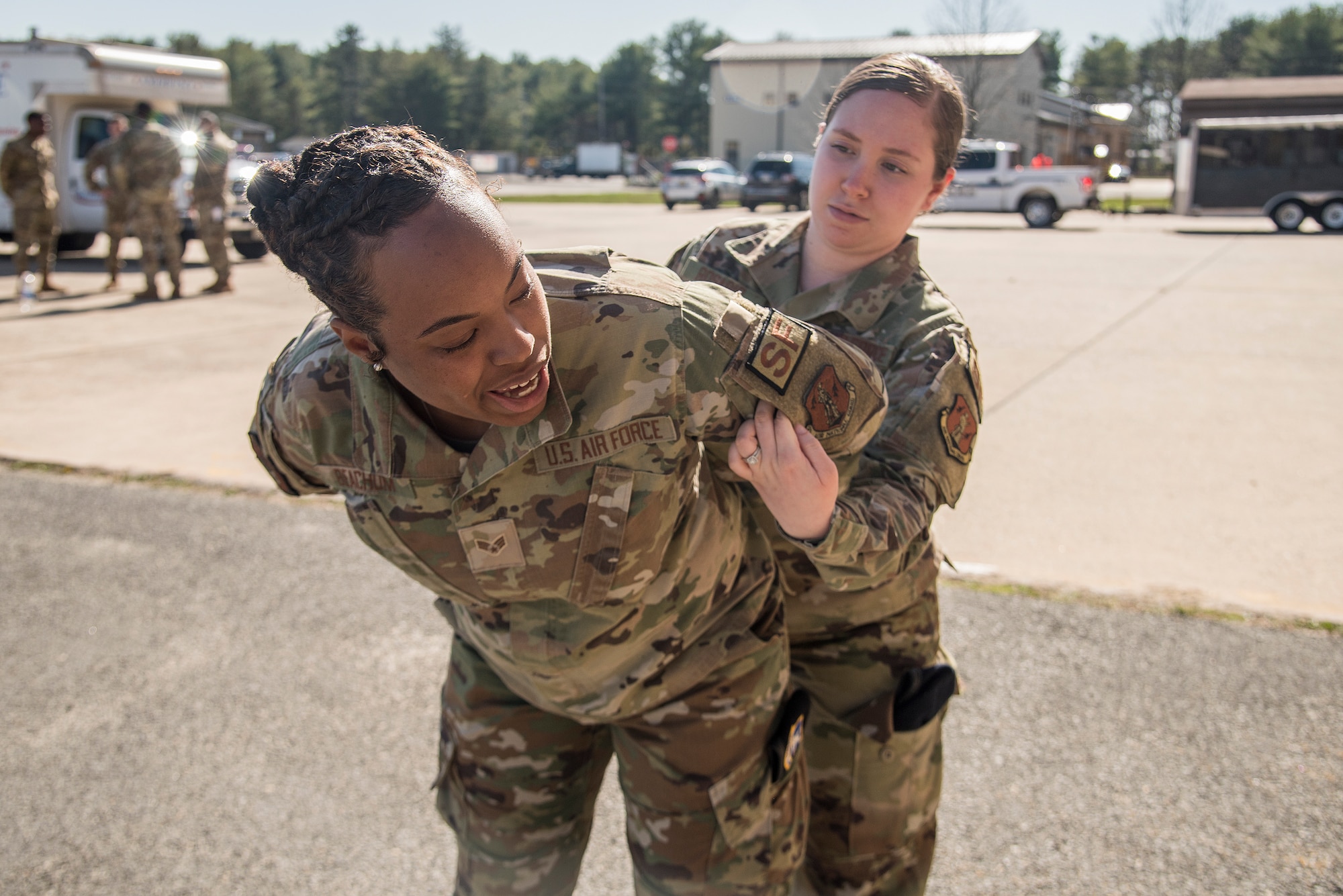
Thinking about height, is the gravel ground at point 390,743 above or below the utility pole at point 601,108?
below

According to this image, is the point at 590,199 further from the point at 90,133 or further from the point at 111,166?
the point at 111,166

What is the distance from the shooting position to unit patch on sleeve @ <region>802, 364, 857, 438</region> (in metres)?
1.39

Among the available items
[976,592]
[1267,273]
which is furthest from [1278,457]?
[1267,273]

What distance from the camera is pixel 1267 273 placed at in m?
12.3

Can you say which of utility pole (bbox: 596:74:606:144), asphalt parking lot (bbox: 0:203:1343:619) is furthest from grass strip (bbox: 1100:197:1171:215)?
utility pole (bbox: 596:74:606:144)

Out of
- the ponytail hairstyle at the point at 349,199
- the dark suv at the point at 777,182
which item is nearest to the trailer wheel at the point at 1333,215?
the dark suv at the point at 777,182

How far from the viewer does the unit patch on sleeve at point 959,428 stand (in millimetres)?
1585

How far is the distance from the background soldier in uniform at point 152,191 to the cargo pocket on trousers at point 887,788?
10.6 meters

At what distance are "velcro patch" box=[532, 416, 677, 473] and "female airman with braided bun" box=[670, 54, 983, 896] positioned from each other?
37 cm

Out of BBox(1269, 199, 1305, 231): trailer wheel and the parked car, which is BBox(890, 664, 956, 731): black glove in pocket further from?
the parked car

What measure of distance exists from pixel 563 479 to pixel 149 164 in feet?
34.9

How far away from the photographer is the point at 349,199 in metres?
1.14

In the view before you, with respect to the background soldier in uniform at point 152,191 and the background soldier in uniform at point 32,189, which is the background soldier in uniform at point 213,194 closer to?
the background soldier in uniform at point 152,191

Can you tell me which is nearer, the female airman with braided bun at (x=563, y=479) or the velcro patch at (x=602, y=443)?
the female airman with braided bun at (x=563, y=479)
